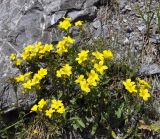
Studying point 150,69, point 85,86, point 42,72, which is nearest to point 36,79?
point 42,72

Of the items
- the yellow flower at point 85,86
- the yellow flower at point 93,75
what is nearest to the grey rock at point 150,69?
the yellow flower at point 93,75

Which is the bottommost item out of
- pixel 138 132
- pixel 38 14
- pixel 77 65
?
pixel 138 132

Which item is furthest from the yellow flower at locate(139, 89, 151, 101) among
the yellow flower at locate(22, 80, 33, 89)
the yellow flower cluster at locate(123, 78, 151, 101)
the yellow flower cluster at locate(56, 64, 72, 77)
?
the yellow flower at locate(22, 80, 33, 89)

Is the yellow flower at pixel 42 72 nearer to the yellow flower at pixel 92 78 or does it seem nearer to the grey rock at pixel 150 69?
the yellow flower at pixel 92 78

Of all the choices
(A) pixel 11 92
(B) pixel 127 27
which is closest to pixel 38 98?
(A) pixel 11 92

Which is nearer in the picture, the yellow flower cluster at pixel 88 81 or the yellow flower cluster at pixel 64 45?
the yellow flower cluster at pixel 88 81

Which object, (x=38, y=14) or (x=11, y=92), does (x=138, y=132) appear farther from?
(x=38, y=14)

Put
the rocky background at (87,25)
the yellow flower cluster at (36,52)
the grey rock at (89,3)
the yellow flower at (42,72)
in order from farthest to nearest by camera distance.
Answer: the grey rock at (89,3)
the rocky background at (87,25)
the yellow flower cluster at (36,52)
the yellow flower at (42,72)
